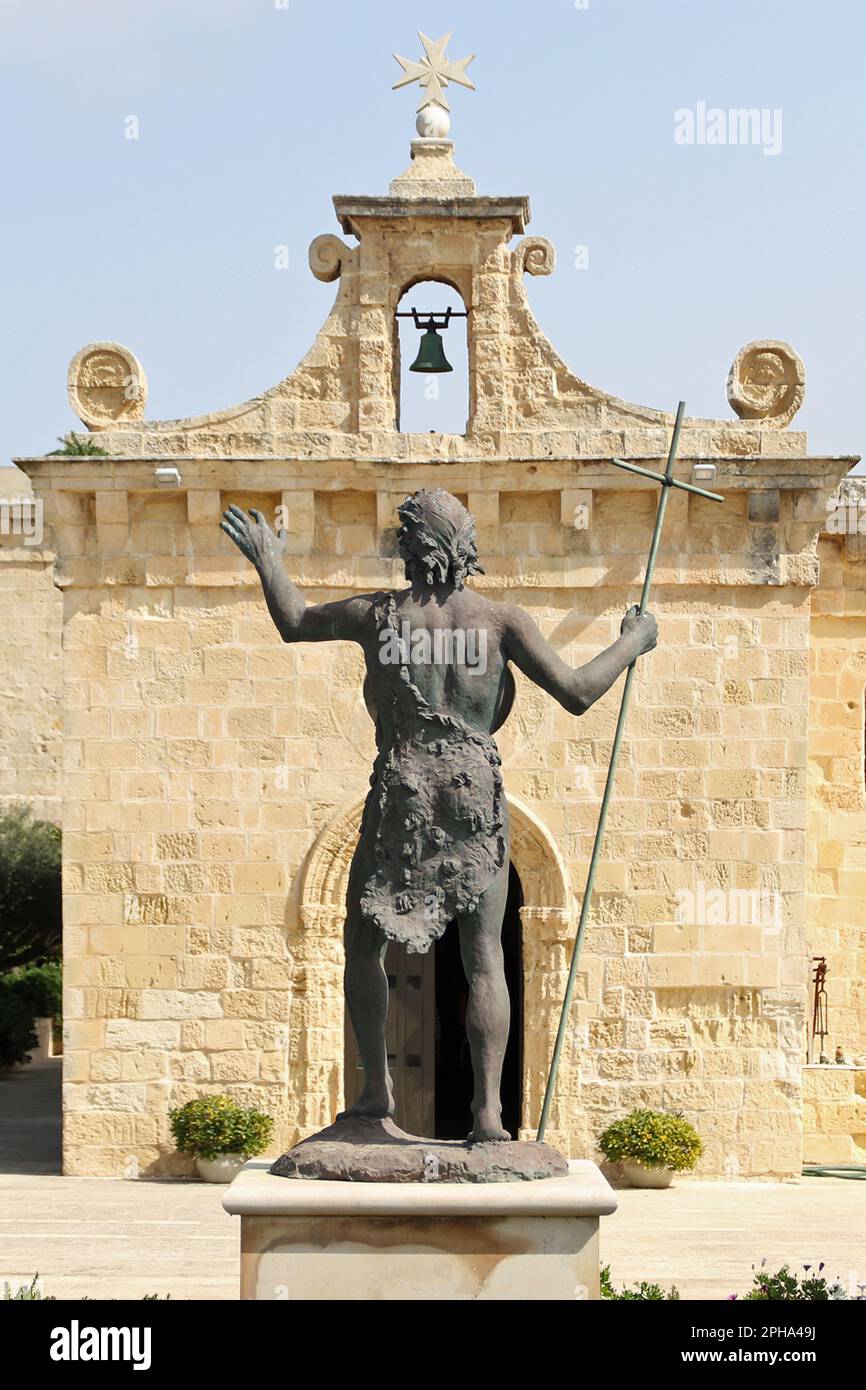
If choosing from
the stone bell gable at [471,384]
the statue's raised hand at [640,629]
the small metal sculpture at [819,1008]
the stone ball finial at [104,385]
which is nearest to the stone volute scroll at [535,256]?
the stone bell gable at [471,384]

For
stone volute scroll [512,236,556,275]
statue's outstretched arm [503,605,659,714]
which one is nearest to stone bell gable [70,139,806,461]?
stone volute scroll [512,236,556,275]

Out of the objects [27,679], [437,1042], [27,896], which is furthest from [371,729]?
[27,679]

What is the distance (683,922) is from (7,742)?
46.8 feet

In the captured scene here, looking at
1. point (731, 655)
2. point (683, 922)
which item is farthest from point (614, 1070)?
point (731, 655)

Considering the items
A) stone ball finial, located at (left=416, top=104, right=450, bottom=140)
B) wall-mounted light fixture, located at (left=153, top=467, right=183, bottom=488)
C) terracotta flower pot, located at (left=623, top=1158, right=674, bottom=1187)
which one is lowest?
terracotta flower pot, located at (left=623, top=1158, right=674, bottom=1187)

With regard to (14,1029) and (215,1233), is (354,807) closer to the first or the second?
(215,1233)

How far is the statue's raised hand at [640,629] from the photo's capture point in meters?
8.20

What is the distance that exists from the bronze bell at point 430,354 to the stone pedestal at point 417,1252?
33.1 feet

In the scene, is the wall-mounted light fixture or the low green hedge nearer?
the wall-mounted light fixture

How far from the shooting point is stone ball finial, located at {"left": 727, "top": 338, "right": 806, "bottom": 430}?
16484mm

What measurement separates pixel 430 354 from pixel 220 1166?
616 centimetres

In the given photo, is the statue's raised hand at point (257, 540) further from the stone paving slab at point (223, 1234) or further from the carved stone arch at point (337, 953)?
the carved stone arch at point (337, 953)

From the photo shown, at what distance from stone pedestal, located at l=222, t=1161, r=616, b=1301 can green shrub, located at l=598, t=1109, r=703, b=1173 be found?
27.9 ft

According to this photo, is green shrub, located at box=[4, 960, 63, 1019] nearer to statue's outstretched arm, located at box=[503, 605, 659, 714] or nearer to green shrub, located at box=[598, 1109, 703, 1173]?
green shrub, located at box=[598, 1109, 703, 1173]
